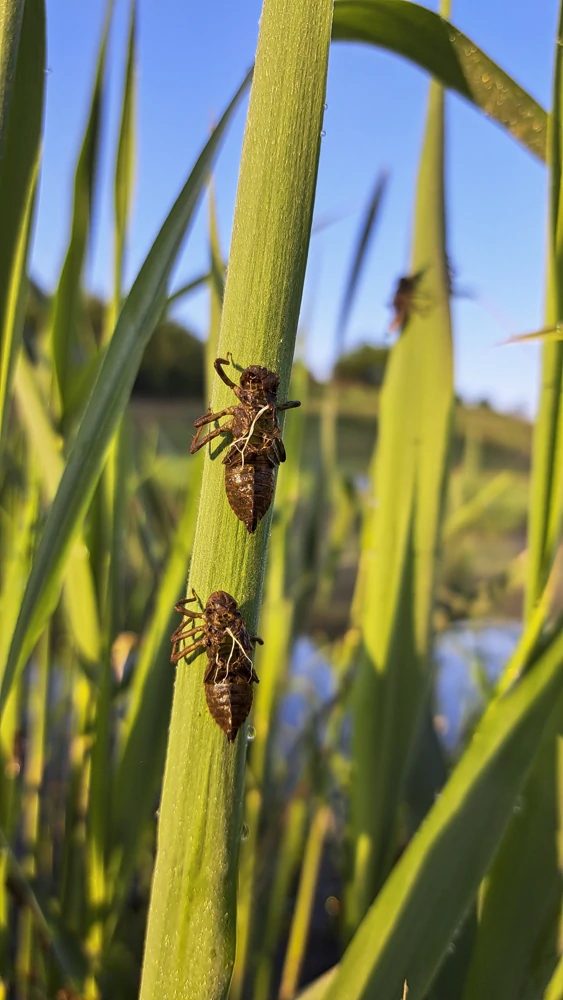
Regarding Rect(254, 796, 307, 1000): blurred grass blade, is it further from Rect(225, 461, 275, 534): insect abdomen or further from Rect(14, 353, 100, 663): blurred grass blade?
Rect(225, 461, 275, 534): insect abdomen

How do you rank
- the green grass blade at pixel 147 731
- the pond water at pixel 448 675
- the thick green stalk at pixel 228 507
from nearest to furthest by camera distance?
the thick green stalk at pixel 228 507 → the green grass blade at pixel 147 731 → the pond water at pixel 448 675

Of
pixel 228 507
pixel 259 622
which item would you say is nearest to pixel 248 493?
pixel 228 507

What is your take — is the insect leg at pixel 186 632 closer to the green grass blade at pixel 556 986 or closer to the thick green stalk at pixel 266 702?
the green grass blade at pixel 556 986

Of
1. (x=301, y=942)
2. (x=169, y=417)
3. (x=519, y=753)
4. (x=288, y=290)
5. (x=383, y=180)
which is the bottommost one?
(x=301, y=942)

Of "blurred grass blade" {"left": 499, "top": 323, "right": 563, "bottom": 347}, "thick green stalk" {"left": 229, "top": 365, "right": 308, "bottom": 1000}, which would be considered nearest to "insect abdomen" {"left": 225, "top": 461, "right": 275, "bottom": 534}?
"blurred grass blade" {"left": 499, "top": 323, "right": 563, "bottom": 347}

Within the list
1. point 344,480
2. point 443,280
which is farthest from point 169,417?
point 443,280

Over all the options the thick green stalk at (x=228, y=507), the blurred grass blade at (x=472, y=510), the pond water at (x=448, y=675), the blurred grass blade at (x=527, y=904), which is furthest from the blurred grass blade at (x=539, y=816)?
the pond water at (x=448, y=675)

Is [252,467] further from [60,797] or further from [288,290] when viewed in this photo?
[60,797]
